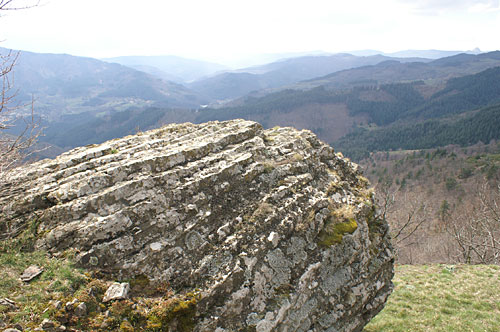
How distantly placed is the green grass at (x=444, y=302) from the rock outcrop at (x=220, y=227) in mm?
3847

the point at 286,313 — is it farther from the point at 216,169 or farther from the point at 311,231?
the point at 216,169

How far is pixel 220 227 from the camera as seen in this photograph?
1028 cm

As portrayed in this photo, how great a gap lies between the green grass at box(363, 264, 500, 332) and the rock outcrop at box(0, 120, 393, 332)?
3.85 m

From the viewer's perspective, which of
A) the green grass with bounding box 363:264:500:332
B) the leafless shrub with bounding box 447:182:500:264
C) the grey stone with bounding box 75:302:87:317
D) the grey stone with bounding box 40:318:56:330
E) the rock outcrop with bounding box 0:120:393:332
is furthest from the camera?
the leafless shrub with bounding box 447:182:500:264

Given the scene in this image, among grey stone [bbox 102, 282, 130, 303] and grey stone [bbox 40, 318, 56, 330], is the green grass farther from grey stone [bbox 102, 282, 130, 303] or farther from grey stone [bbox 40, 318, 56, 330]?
grey stone [bbox 40, 318, 56, 330]

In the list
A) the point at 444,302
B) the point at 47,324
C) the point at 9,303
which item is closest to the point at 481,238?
the point at 444,302

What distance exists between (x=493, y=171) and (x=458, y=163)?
2948cm

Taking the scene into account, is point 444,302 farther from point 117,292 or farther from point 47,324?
point 47,324

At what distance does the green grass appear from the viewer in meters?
14.3

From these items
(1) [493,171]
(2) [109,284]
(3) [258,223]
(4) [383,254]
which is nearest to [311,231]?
(3) [258,223]

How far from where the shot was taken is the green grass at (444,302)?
14.3 metres

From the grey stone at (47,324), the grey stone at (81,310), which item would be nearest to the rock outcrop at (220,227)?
the grey stone at (81,310)

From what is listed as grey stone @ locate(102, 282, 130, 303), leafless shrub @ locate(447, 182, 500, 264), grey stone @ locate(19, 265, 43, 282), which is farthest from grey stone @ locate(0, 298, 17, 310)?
leafless shrub @ locate(447, 182, 500, 264)

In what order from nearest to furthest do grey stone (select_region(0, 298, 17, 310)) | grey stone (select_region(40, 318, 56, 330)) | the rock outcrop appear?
grey stone (select_region(40, 318, 56, 330)), grey stone (select_region(0, 298, 17, 310)), the rock outcrop
